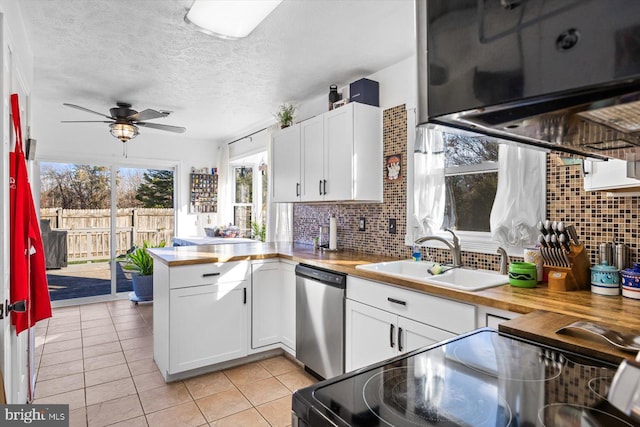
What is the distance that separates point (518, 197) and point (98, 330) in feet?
13.8

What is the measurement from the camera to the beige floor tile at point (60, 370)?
9.38ft

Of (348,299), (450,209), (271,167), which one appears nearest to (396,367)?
(348,299)

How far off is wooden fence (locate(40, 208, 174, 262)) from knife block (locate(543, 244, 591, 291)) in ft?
17.8

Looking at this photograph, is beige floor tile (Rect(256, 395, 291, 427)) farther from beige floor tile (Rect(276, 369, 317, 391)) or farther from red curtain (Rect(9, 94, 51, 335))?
red curtain (Rect(9, 94, 51, 335))

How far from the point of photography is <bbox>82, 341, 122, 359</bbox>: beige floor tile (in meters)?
3.30

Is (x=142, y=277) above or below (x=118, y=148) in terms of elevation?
below

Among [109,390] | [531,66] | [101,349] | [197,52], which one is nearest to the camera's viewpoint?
[531,66]

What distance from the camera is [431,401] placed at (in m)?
0.73

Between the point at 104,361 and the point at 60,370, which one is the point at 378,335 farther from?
the point at 60,370

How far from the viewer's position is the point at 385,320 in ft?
7.18

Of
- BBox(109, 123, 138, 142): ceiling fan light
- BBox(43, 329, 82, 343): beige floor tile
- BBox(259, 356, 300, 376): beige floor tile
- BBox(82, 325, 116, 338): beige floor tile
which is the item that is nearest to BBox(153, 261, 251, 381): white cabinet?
BBox(259, 356, 300, 376): beige floor tile

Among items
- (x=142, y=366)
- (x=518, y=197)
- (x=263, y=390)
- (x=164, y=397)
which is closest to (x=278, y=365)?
(x=263, y=390)

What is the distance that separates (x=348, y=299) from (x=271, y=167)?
216 cm

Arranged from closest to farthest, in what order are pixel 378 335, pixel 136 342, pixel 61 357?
1. pixel 378 335
2. pixel 61 357
3. pixel 136 342
